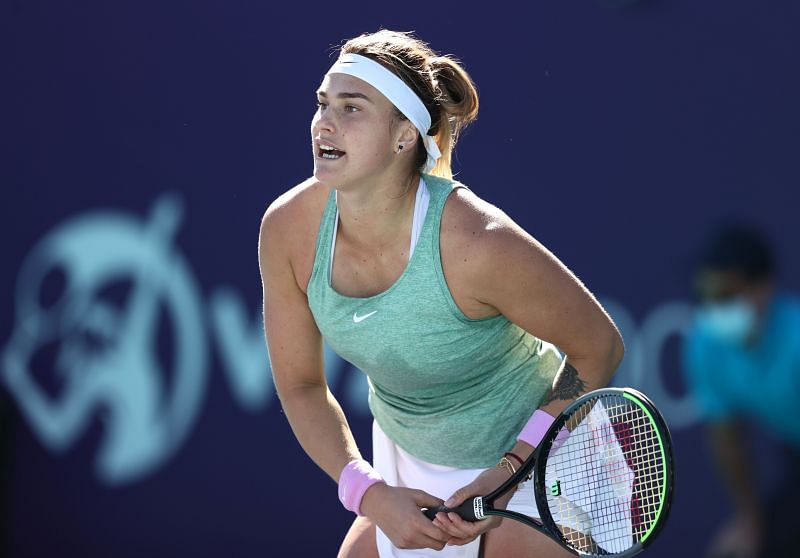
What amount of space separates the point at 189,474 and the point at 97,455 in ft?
1.01

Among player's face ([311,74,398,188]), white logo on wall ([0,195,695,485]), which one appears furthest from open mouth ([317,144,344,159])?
white logo on wall ([0,195,695,485])

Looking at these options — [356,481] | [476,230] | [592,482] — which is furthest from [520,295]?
[356,481]

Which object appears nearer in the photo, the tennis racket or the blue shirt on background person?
the tennis racket

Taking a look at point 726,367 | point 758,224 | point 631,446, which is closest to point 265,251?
point 631,446

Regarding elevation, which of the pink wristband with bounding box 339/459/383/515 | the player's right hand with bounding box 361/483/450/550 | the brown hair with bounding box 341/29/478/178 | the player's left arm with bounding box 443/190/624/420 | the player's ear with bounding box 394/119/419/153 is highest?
the brown hair with bounding box 341/29/478/178

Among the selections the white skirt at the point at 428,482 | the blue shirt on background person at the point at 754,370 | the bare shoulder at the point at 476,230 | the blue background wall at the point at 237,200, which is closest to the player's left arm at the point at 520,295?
the bare shoulder at the point at 476,230

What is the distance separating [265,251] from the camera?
8.45 feet

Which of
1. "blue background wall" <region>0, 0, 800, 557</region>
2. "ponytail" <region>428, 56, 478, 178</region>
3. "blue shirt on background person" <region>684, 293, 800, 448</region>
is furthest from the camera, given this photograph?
"blue background wall" <region>0, 0, 800, 557</region>

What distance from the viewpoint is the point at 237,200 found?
4.10m

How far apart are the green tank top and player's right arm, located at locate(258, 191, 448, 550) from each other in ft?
0.24

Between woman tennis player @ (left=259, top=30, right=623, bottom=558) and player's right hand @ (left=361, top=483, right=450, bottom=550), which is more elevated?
woman tennis player @ (left=259, top=30, right=623, bottom=558)

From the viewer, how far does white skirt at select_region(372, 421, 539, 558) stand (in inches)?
99.0

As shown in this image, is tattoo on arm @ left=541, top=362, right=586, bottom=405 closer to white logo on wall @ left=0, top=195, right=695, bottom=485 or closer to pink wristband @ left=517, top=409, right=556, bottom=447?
pink wristband @ left=517, top=409, right=556, bottom=447

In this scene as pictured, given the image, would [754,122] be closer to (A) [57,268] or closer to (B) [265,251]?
(B) [265,251]
